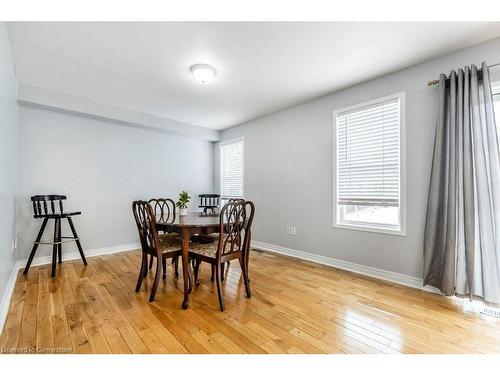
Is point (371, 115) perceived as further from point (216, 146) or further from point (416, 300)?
point (216, 146)

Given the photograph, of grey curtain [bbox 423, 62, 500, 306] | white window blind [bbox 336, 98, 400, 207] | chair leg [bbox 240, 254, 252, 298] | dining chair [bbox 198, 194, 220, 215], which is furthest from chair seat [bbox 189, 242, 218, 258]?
dining chair [bbox 198, 194, 220, 215]

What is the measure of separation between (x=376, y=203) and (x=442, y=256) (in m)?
0.82

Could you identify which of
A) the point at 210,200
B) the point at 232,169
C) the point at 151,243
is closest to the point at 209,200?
the point at 210,200

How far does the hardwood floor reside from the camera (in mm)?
1607

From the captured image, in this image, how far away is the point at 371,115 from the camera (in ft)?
9.82

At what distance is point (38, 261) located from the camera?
3371 millimetres

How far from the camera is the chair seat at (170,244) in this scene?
240 centimetres

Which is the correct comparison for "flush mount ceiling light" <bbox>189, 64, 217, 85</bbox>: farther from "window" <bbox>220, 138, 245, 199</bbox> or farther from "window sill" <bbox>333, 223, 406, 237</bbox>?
"window sill" <bbox>333, 223, 406, 237</bbox>

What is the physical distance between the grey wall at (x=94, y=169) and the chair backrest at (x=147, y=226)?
6.23 feet

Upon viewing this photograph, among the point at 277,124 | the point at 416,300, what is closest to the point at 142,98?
the point at 277,124

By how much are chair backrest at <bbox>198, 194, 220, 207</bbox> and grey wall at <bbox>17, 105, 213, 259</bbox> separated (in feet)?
1.40

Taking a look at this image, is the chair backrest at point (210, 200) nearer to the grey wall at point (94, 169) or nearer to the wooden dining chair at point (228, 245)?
the grey wall at point (94, 169)

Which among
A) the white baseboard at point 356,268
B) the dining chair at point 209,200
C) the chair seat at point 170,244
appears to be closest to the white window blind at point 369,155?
the white baseboard at point 356,268

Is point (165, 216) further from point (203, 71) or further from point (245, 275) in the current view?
point (203, 71)
